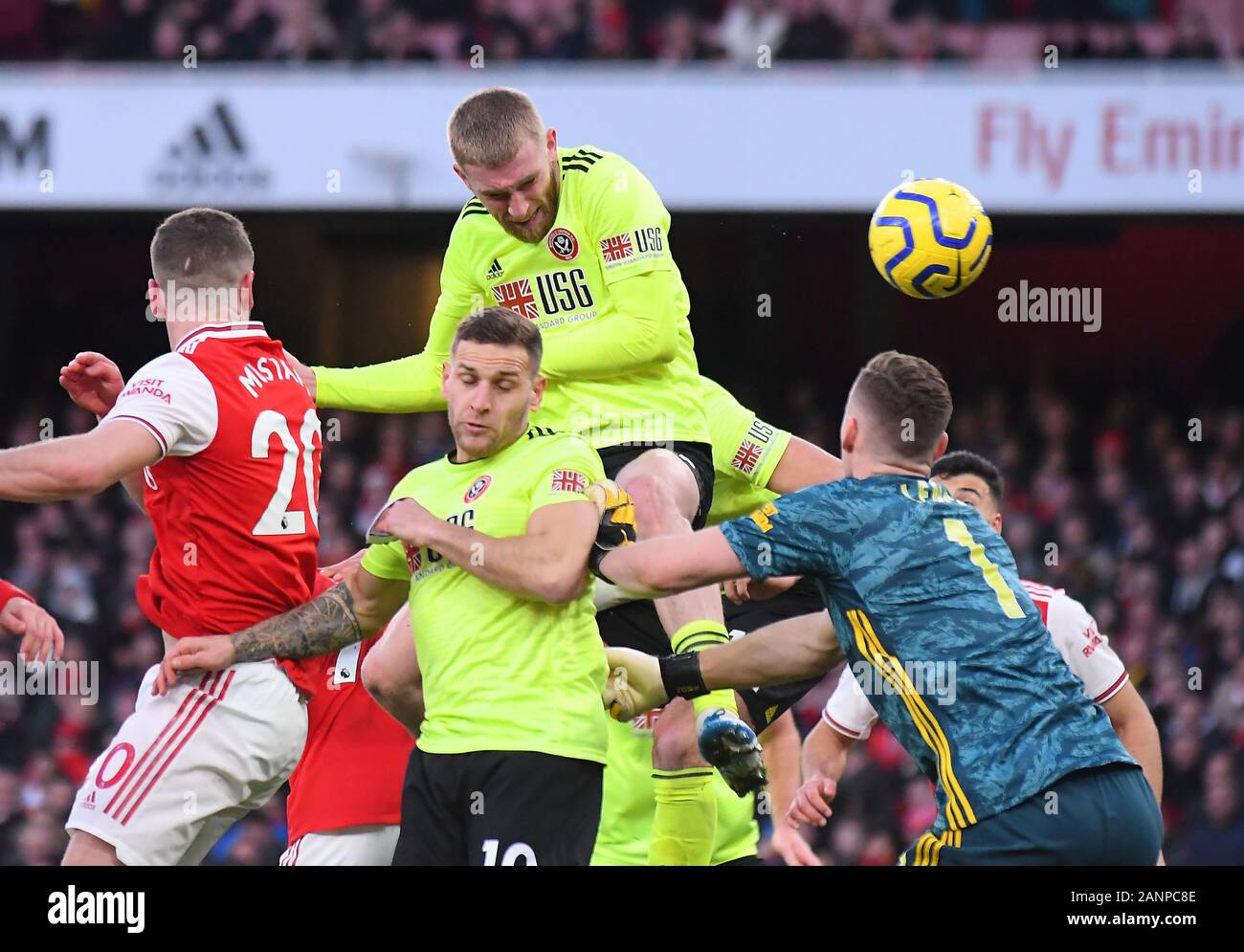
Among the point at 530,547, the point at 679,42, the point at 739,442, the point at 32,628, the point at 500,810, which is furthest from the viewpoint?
the point at 679,42

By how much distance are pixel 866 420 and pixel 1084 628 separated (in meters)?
1.85

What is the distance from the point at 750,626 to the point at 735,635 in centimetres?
110

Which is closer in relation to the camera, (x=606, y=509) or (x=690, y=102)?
(x=606, y=509)

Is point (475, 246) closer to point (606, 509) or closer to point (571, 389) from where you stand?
point (571, 389)

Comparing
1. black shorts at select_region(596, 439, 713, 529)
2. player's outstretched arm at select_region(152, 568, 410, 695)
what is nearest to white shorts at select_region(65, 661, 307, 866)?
player's outstretched arm at select_region(152, 568, 410, 695)

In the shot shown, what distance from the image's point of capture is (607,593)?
580cm

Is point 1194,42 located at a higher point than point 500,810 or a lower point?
higher

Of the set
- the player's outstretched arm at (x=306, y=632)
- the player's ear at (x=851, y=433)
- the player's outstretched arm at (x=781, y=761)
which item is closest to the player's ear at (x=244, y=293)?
the player's outstretched arm at (x=306, y=632)

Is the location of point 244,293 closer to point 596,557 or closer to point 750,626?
point 596,557

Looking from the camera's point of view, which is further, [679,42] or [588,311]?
[679,42]

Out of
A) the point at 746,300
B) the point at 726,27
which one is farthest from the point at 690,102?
the point at 746,300

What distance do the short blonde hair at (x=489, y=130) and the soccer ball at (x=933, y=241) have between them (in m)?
1.52

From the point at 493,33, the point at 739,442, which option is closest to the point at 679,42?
the point at 493,33

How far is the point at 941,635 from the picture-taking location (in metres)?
4.30
